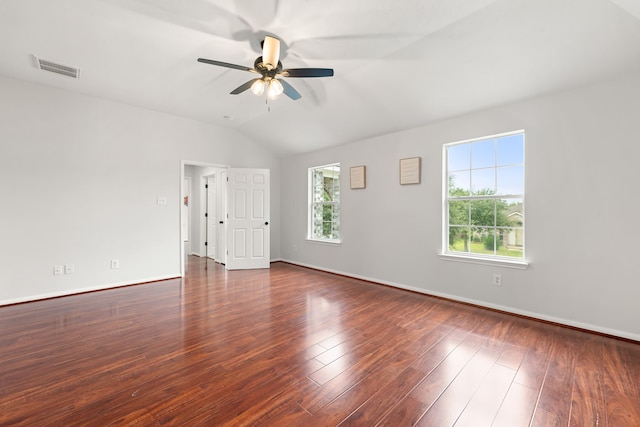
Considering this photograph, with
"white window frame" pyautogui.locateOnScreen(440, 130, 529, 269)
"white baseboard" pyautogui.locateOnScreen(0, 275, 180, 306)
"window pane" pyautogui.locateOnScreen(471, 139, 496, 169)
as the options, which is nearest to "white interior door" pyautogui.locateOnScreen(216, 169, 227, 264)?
"white baseboard" pyautogui.locateOnScreen(0, 275, 180, 306)

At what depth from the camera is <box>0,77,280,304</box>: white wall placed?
352cm

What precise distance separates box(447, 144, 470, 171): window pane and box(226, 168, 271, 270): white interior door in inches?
137

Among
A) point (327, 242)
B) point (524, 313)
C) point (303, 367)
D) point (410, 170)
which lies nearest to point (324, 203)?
point (327, 242)

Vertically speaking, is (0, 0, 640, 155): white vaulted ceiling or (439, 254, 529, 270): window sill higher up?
(0, 0, 640, 155): white vaulted ceiling

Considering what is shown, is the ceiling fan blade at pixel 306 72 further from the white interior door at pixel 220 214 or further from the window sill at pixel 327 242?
the white interior door at pixel 220 214

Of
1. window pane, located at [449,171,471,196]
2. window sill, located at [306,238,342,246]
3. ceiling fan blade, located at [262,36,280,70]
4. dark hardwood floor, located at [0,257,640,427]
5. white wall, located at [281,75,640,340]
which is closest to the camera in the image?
dark hardwood floor, located at [0,257,640,427]

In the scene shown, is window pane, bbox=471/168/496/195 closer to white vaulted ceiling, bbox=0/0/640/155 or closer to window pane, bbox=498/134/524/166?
window pane, bbox=498/134/524/166

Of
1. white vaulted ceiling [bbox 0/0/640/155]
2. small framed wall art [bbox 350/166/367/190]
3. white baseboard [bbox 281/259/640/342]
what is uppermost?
white vaulted ceiling [bbox 0/0/640/155]

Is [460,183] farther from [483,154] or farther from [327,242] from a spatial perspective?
[327,242]

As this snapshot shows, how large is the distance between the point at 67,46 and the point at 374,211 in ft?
14.1

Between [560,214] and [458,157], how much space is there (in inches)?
51.9

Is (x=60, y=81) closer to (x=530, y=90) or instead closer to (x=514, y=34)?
(x=514, y=34)

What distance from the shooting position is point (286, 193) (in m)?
6.39

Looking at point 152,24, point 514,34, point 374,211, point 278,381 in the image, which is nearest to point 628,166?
point 514,34
